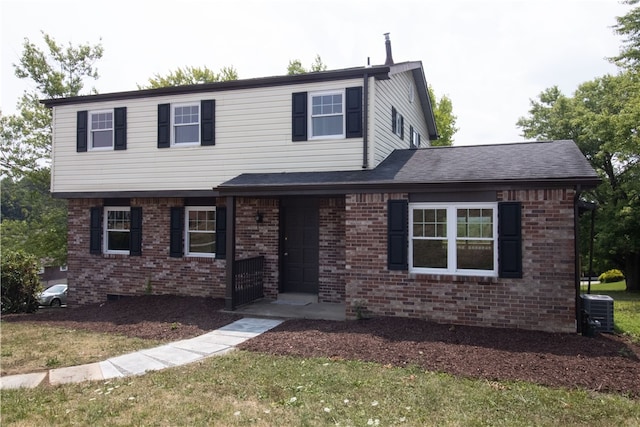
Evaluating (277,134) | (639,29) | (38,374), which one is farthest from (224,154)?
(639,29)

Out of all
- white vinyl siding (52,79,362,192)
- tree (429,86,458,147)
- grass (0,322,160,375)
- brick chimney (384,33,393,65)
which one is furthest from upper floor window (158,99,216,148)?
tree (429,86,458,147)

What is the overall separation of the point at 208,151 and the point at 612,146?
51.9 ft

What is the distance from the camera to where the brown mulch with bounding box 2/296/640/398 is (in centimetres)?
569

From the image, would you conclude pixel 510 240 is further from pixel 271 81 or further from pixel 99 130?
pixel 99 130

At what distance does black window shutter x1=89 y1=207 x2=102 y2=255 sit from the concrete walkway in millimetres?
6428

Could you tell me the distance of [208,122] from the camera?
38.2 feet

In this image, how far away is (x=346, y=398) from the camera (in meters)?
5.01

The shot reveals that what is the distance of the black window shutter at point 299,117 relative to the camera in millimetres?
10656

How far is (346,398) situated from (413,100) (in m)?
11.8

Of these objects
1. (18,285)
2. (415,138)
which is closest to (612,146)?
(415,138)

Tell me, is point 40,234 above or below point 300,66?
below

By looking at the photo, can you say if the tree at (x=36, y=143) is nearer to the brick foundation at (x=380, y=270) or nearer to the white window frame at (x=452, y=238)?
the brick foundation at (x=380, y=270)

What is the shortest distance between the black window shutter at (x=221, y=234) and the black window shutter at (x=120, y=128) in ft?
12.0

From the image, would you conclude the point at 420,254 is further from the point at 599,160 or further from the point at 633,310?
the point at 599,160
